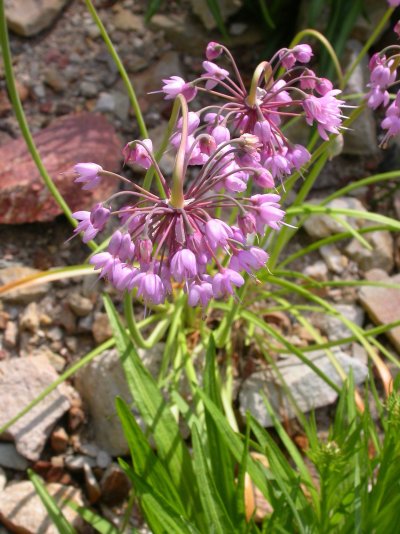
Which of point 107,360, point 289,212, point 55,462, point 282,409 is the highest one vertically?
point 289,212

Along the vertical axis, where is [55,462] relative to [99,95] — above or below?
below

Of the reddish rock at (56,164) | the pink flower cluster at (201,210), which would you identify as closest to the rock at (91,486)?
the reddish rock at (56,164)

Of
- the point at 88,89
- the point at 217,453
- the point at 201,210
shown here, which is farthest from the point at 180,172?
the point at 88,89

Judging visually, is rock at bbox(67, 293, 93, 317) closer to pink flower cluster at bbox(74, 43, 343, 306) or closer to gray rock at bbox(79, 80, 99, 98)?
gray rock at bbox(79, 80, 99, 98)

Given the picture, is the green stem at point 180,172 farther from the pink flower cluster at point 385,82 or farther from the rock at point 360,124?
the rock at point 360,124

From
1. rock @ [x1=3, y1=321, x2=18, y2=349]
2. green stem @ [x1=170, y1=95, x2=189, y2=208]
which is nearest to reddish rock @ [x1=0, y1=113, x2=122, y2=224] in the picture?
rock @ [x1=3, y1=321, x2=18, y2=349]

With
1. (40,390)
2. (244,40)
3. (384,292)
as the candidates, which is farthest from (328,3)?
(40,390)

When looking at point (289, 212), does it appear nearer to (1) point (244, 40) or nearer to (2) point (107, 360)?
(2) point (107, 360)
